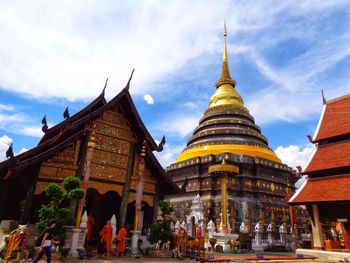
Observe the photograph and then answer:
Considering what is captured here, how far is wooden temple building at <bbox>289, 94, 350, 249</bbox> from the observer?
41.9 feet

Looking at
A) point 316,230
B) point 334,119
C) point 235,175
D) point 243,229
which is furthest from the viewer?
point 235,175

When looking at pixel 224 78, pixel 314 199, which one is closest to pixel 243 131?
pixel 224 78

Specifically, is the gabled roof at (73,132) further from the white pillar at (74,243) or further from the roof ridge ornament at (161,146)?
the white pillar at (74,243)

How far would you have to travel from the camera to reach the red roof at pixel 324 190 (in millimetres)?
12379

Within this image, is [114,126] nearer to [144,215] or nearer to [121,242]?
[144,215]

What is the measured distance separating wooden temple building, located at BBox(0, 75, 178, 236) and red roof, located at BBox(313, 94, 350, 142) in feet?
33.1

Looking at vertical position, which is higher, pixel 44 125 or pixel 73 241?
pixel 44 125

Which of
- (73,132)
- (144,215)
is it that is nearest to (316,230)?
(144,215)

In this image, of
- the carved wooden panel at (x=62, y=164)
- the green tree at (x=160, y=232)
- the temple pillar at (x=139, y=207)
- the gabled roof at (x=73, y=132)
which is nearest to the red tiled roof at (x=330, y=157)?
the gabled roof at (x=73, y=132)

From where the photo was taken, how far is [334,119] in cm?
1664

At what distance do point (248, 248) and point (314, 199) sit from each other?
931 centimetres

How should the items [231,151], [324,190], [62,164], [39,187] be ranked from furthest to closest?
[231,151]
[324,190]
[62,164]
[39,187]

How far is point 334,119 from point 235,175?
10.5m

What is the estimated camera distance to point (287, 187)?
100ft
